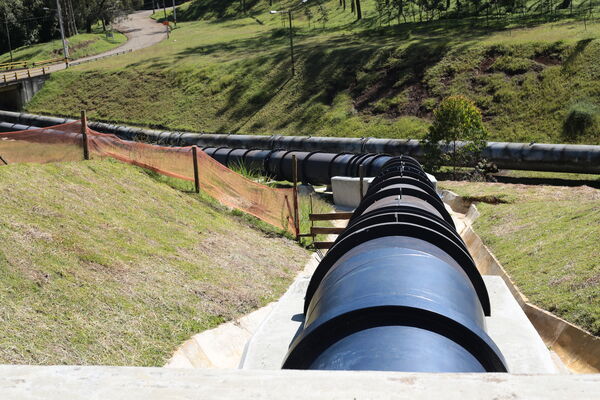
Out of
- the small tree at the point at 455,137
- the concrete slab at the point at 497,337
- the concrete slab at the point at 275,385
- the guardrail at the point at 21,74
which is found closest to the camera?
the concrete slab at the point at 275,385

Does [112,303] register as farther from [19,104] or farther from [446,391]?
[19,104]

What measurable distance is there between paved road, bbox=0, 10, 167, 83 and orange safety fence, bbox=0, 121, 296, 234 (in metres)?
41.6

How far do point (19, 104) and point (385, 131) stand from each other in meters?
35.2

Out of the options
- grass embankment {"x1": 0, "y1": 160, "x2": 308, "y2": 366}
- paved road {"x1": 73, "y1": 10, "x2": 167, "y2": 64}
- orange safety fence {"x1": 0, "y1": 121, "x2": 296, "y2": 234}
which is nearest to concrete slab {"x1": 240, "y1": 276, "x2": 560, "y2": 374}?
grass embankment {"x1": 0, "y1": 160, "x2": 308, "y2": 366}

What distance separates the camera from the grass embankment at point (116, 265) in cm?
837

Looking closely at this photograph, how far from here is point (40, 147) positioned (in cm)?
1647

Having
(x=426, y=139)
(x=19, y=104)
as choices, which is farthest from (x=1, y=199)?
(x=19, y=104)

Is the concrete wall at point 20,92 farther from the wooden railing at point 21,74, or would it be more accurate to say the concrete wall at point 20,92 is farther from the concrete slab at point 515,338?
the concrete slab at point 515,338

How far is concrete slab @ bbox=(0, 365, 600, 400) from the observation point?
240 cm

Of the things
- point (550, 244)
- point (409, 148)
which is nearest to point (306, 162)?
point (409, 148)

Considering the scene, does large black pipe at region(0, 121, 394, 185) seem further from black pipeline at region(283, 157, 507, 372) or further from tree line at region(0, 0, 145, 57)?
tree line at region(0, 0, 145, 57)

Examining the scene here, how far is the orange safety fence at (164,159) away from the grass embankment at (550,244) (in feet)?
19.0

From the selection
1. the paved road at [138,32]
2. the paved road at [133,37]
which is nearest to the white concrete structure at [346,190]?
the paved road at [133,37]

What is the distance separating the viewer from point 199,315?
1041 cm
